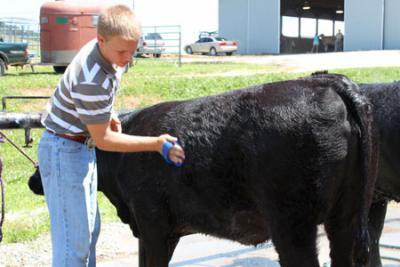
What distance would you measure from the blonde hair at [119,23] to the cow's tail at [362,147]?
1269mm

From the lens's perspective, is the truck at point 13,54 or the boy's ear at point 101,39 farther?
the truck at point 13,54

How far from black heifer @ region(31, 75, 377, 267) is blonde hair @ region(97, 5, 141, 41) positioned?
0.94 m

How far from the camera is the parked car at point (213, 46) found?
48.2 metres

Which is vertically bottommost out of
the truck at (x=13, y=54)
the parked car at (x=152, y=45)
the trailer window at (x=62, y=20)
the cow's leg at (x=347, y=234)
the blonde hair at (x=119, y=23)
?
the cow's leg at (x=347, y=234)

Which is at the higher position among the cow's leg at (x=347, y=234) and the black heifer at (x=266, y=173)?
the black heifer at (x=266, y=173)

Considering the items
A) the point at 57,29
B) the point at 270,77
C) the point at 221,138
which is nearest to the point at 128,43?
the point at 221,138

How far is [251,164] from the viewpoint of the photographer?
384cm

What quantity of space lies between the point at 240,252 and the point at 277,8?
43.3m

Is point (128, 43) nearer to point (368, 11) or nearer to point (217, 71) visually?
point (217, 71)

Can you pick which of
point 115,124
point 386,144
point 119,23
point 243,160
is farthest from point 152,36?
point 119,23

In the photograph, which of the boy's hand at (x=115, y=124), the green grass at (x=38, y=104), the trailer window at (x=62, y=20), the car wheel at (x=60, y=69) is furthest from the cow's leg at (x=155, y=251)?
the trailer window at (x=62, y=20)

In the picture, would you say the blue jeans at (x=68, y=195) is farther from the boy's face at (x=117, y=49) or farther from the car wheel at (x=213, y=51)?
the car wheel at (x=213, y=51)

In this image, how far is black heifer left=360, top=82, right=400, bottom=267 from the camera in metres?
5.69

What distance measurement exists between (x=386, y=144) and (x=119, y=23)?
126 inches
